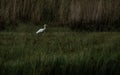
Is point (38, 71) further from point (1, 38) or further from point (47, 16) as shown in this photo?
point (47, 16)

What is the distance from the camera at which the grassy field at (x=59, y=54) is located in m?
6.59

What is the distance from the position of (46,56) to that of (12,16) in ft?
11.0

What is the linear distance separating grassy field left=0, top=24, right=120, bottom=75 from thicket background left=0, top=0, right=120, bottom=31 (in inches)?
36.6

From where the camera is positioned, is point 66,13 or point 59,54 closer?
point 59,54

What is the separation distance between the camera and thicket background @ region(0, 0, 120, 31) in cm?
977

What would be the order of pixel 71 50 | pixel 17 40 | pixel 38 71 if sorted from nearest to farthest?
pixel 38 71
pixel 71 50
pixel 17 40

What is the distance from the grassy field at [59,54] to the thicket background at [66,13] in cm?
93

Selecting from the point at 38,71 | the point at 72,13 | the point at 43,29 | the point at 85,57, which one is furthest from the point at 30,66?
the point at 72,13

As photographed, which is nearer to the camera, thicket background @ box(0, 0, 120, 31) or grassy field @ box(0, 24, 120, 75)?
grassy field @ box(0, 24, 120, 75)

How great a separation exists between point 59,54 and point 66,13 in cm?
319

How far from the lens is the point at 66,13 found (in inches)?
399

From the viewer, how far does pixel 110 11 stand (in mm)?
9922

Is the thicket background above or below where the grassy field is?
above

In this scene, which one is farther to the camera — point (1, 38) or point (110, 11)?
point (110, 11)
